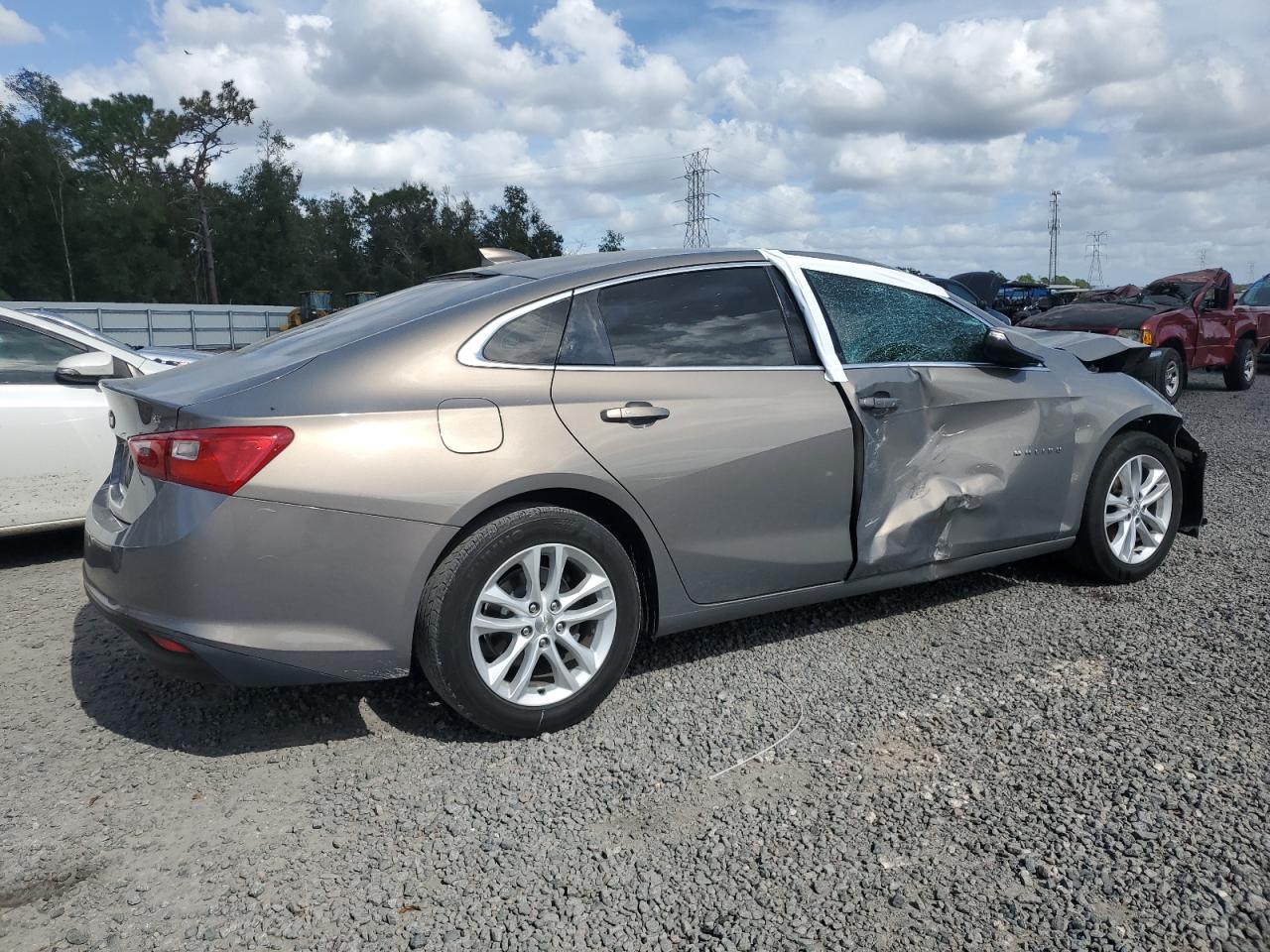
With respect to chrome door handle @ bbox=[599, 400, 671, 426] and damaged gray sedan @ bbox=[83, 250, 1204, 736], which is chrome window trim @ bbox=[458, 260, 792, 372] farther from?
chrome door handle @ bbox=[599, 400, 671, 426]

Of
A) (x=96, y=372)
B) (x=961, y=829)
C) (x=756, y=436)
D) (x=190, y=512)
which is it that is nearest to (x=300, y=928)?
(x=190, y=512)

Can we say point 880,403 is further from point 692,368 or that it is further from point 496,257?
point 496,257

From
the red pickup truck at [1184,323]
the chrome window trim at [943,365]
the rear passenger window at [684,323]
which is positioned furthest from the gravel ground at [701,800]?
the red pickup truck at [1184,323]

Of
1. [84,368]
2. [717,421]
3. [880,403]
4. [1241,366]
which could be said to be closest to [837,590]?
[880,403]

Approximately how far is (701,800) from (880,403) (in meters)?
1.76

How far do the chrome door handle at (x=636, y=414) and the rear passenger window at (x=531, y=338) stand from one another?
264 millimetres

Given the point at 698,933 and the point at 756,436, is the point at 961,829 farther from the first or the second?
the point at 756,436

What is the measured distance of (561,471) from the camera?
3.24 metres

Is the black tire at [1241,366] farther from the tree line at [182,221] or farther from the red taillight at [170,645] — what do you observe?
the tree line at [182,221]

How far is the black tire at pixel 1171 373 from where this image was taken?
1259 cm

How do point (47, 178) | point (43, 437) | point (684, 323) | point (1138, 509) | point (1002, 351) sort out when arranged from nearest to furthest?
point (684, 323)
point (1002, 351)
point (1138, 509)
point (43, 437)
point (47, 178)

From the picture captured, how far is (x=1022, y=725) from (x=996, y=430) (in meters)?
1.43

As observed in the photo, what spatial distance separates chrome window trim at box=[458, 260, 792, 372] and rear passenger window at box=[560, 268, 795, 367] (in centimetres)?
2

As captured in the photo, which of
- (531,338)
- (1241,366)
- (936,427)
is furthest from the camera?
(1241,366)
